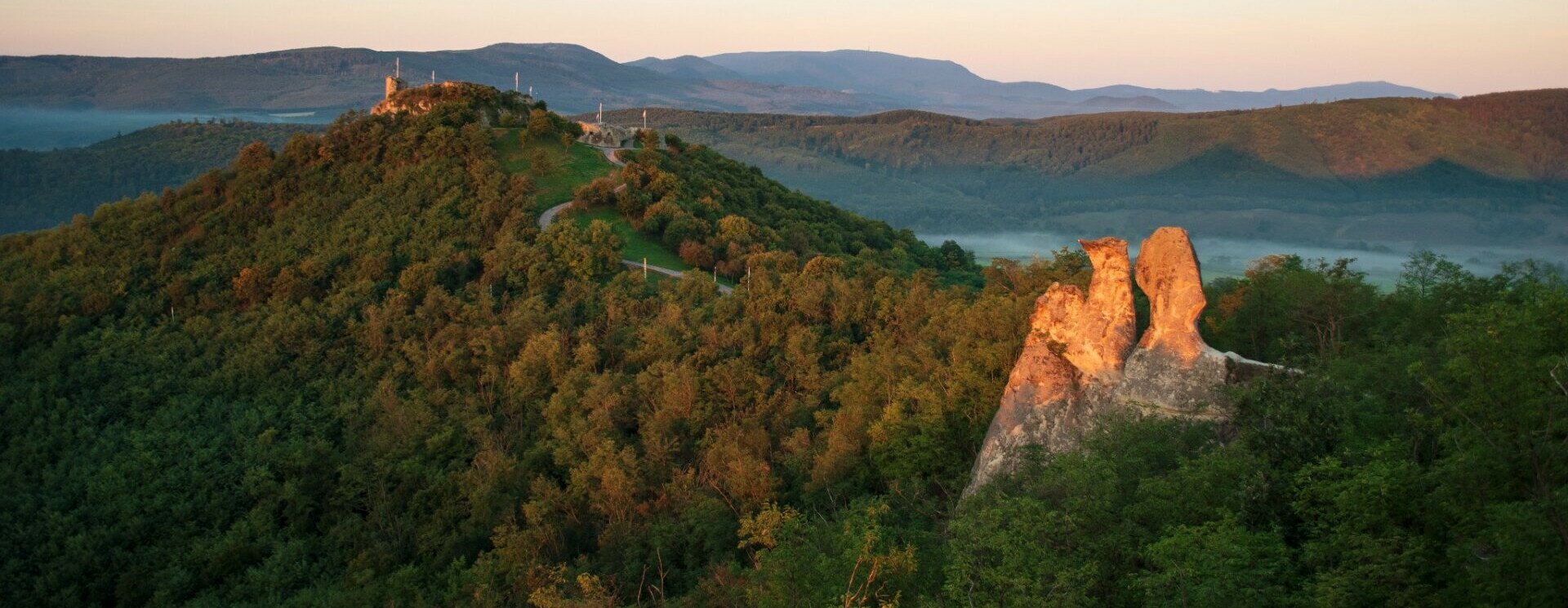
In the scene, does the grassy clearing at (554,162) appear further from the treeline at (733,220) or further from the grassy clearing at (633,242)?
the grassy clearing at (633,242)

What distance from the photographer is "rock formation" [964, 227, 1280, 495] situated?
65.8ft

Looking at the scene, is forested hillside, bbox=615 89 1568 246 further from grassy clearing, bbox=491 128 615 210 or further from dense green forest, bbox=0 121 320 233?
grassy clearing, bbox=491 128 615 210

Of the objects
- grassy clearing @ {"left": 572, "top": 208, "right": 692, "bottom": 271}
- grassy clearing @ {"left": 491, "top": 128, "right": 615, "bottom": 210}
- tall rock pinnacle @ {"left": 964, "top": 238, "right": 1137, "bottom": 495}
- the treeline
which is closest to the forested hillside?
the treeline

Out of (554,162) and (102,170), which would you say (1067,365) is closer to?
(554,162)

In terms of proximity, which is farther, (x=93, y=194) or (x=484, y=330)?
(x=93, y=194)

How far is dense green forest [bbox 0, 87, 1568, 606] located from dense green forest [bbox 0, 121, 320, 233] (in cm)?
7667

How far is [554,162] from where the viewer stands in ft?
180

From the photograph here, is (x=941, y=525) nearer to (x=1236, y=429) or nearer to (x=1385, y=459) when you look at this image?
(x=1236, y=429)

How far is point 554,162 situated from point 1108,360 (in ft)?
127

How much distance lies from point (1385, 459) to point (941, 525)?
730 cm

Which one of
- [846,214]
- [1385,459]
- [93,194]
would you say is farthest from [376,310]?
[93,194]

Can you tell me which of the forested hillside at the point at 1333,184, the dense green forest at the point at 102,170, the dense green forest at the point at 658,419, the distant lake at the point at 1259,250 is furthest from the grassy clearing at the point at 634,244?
the forested hillside at the point at 1333,184

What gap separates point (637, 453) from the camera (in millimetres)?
30734

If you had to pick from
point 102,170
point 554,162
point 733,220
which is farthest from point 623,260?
point 102,170
